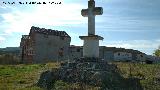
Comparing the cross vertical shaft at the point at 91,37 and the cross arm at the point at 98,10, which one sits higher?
the cross arm at the point at 98,10

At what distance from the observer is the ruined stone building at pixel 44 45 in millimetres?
67625

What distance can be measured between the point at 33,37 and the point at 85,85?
49.9 m

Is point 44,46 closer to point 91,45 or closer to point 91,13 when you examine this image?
point 91,13

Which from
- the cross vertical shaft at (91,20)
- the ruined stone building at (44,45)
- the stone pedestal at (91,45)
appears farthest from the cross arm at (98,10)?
the ruined stone building at (44,45)

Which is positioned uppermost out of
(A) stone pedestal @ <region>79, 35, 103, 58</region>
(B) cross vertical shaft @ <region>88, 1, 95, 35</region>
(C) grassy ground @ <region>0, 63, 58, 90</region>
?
(B) cross vertical shaft @ <region>88, 1, 95, 35</region>

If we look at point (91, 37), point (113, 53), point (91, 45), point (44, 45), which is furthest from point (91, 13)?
point (113, 53)

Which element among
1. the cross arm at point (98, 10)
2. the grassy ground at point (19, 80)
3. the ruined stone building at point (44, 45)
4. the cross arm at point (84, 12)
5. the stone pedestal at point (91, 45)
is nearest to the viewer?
the grassy ground at point (19, 80)

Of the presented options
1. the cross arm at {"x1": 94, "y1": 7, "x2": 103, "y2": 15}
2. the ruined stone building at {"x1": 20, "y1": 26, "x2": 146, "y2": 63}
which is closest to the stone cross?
the cross arm at {"x1": 94, "y1": 7, "x2": 103, "y2": 15}

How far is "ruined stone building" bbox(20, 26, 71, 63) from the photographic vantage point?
222ft

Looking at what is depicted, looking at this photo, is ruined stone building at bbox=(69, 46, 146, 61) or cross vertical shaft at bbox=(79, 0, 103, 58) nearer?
cross vertical shaft at bbox=(79, 0, 103, 58)

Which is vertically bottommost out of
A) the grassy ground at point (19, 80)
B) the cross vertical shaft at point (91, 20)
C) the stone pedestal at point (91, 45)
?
the grassy ground at point (19, 80)

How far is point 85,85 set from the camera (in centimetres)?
→ 1952

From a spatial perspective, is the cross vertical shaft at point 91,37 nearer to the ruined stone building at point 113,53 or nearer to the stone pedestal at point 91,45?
the stone pedestal at point 91,45

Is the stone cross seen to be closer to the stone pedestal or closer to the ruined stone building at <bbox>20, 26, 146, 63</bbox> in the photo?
the stone pedestal
